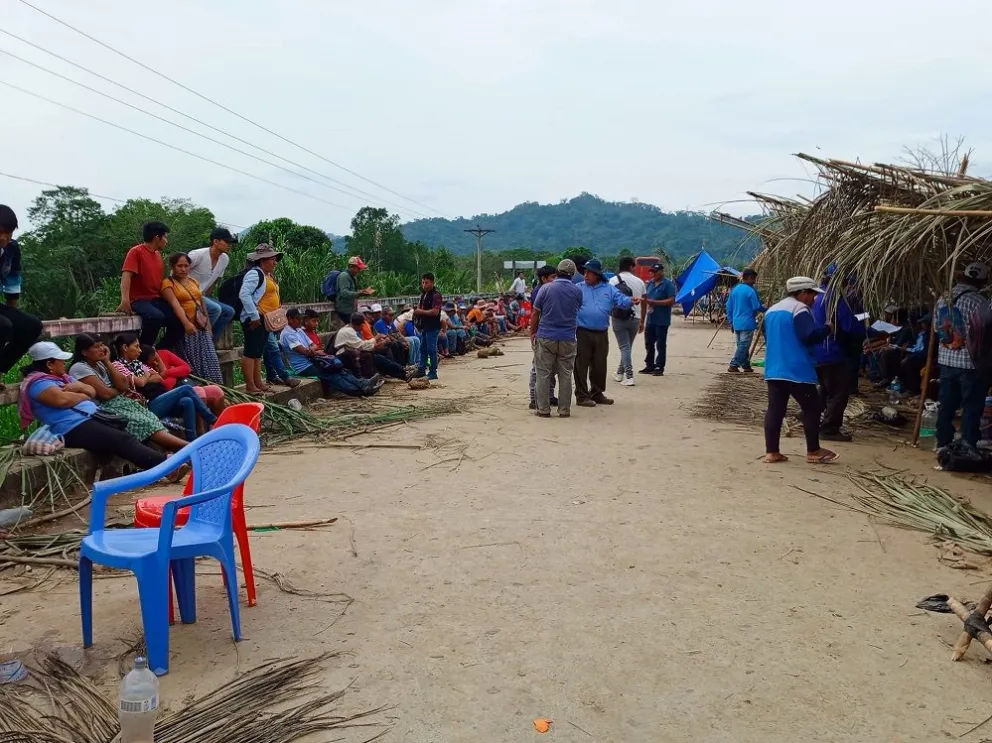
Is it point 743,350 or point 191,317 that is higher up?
point 191,317

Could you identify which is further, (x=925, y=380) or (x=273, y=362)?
(x=273, y=362)

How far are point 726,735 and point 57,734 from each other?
2.22m

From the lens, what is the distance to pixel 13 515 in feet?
15.8

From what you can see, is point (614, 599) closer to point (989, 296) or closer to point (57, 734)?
point (57, 734)

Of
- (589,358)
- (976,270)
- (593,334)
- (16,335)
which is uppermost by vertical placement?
(976,270)

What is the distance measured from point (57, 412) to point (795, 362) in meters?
5.50

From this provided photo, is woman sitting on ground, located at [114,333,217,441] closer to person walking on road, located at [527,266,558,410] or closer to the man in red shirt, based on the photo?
the man in red shirt

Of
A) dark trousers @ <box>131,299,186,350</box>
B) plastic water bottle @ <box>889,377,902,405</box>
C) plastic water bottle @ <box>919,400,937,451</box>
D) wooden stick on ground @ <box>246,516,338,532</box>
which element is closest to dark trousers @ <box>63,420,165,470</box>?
wooden stick on ground @ <box>246,516,338,532</box>

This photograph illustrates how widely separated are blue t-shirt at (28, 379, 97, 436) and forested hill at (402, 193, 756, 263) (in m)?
102

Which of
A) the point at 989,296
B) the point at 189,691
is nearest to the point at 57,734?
the point at 189,691

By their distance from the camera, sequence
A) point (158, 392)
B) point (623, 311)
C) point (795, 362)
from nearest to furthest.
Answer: point (795, 362)
point (158, 392)
point (623, 311)

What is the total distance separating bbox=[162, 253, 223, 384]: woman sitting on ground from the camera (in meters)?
7.29

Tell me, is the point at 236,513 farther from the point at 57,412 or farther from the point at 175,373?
the point at 175,373

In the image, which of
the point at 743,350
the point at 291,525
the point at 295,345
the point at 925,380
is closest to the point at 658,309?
the point at 743,350
